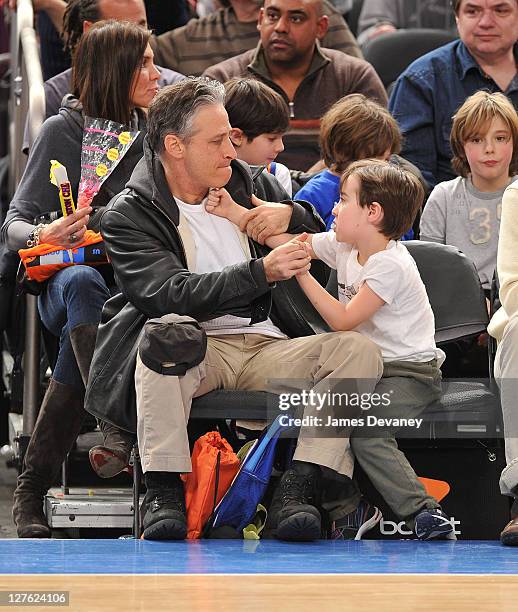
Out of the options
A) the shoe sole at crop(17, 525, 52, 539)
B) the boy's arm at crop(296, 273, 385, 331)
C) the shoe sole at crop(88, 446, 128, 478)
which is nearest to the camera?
the boy's arm at crop(296, 273, 385, 331)

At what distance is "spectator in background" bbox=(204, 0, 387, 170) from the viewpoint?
5.32m

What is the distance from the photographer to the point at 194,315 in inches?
142

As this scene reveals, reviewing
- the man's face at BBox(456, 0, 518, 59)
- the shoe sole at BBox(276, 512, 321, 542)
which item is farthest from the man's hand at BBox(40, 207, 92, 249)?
the man's face at BBox(456, 0, 518, 59)

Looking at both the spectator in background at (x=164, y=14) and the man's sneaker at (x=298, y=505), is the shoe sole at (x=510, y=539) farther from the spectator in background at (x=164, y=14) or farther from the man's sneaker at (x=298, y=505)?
the spectator in background at (x=164, y=14)

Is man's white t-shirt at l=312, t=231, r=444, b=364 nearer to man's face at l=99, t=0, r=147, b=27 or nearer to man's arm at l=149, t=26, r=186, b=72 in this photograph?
man's face at l=99, t=0, r=147, b=27

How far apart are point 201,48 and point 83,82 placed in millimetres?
1519

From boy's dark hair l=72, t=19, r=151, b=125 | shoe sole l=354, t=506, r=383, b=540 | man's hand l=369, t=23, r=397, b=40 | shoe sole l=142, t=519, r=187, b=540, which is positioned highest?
man's hand l=369, t=23, r=397, b=40

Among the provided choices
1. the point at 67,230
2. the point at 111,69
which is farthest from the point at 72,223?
the point at 111,69

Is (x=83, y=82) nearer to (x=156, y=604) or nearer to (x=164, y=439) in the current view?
(x=164, y=439)

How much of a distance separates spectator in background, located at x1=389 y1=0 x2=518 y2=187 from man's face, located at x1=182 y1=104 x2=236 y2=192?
1581 millimetres

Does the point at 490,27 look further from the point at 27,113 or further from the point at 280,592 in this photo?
the point at 280,592

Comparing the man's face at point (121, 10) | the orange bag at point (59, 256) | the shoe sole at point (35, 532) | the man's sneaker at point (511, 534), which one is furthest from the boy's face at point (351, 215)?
the man's face at point (121, 10)

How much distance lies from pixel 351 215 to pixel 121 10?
5.92 feet

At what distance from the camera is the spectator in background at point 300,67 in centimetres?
532
